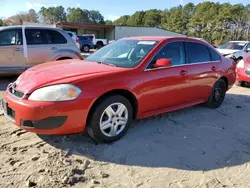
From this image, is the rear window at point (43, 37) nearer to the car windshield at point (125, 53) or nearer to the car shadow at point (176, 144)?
the car windshield at point (125, 53)

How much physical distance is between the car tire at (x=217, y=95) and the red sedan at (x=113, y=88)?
216mm

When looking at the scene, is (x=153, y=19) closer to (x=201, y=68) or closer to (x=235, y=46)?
(x=235, y=46)

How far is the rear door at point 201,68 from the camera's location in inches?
192

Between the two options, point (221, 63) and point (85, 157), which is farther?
point (221, 63)

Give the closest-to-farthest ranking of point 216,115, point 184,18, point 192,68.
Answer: point 192,68
point 216,115
point 184,18

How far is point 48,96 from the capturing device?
10.6ft

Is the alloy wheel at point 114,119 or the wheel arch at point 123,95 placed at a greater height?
the wheel arch at point 123,95

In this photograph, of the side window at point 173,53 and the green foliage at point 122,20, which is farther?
the green foliage at point 122,20

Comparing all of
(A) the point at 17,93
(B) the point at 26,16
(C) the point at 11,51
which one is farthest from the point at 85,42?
(B) the point at 26,16

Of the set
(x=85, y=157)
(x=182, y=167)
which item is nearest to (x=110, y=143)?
(x=85, y=157)

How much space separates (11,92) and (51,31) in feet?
15.5

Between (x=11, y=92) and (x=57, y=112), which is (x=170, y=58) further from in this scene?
(x=11, y=92)

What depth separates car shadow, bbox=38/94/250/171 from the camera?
3.39m

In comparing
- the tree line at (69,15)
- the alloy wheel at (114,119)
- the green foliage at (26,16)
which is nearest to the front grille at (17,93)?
the alloy wheel at (114,119)
